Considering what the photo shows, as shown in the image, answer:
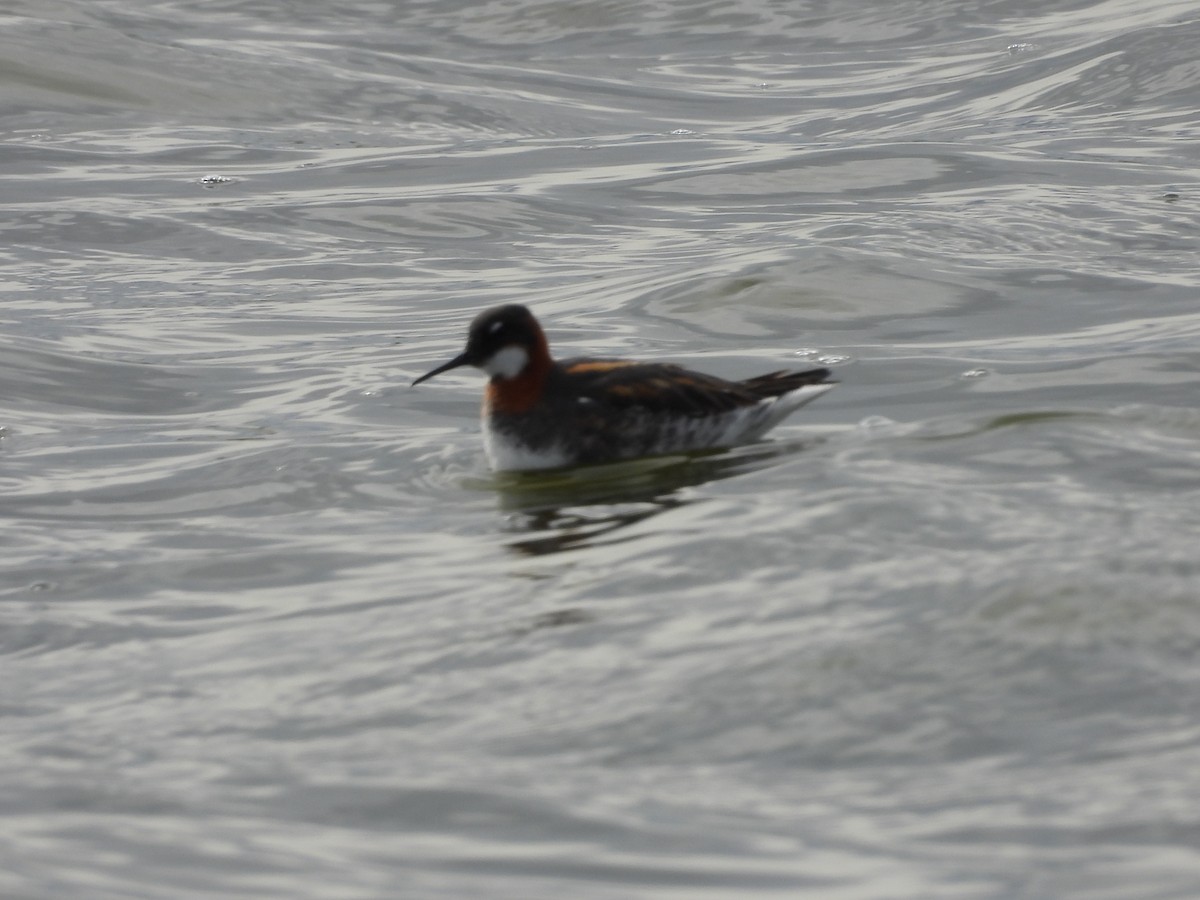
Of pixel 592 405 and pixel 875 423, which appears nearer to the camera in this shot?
pixel 592 405

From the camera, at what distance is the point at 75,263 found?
15219mm

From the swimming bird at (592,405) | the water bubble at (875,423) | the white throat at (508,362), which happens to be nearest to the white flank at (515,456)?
the swimming bird at (592,405)

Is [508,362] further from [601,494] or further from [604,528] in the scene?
[604,528]

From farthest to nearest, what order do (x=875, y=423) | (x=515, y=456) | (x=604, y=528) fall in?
1. (x=875, y=423)
2. (x=515, y=456)
3. (x=604, y=528)

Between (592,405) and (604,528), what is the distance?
51.2 inches

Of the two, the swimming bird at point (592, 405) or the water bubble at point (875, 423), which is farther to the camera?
the water bubble at point (875, 423)

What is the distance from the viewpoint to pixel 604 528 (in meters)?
8.04

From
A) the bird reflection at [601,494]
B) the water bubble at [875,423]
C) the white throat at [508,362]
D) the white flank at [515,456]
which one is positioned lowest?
the water bubble at [875,423]

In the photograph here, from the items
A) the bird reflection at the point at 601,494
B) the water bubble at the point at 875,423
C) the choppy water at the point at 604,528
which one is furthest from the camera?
the water bubble at the point at 875,423

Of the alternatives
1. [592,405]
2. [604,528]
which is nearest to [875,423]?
[592,405]

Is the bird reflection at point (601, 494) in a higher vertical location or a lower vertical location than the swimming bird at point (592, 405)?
lower

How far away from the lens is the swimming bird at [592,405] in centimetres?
919

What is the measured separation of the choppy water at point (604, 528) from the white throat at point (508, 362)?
1.70ft

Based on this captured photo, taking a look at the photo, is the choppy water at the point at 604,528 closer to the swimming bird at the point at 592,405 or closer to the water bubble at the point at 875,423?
the water bubble at the point at 875,423
